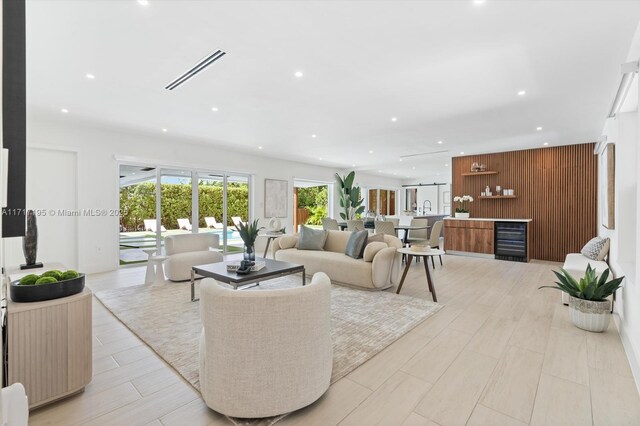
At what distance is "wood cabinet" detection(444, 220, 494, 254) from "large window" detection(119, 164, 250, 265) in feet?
18.1

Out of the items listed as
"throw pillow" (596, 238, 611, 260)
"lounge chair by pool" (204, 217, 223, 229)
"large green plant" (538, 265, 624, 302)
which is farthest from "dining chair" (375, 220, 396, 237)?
"lounge chair by pool" (204, 217, 223, 229)

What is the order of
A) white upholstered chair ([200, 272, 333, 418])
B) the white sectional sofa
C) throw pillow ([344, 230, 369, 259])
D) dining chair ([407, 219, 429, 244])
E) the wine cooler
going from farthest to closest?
the wine cooler, dining chair ([407, 219, 429, 244]), throw pillow ([344, 230, 369, 259]), the white sectional sofa, white upholstered chair ([200, 272, 333, 418])

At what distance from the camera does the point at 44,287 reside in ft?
6.12

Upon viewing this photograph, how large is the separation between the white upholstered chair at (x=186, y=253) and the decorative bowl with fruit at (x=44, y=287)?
111 inches

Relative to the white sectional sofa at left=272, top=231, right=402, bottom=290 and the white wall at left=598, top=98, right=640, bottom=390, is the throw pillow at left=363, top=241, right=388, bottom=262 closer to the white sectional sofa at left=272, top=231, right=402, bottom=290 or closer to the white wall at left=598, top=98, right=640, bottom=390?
the white sectional sofa at left=272, top=231, right=402, bottom=290

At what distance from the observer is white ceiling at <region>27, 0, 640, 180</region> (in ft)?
7.80

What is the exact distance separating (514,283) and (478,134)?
9.41 ft

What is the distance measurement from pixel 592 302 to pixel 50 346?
4369 mm

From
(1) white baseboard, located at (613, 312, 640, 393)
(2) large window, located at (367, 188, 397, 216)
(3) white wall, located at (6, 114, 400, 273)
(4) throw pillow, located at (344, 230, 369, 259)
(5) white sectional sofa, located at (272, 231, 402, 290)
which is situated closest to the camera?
(1) white baseboard, located at (613, 312, 640, 393)

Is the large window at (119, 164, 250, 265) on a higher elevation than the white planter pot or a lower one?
higher

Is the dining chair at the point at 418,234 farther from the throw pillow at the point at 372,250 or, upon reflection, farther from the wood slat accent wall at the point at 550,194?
the throw pillow at the point at 372,250

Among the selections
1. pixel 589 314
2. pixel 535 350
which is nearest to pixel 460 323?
pixel 535 350

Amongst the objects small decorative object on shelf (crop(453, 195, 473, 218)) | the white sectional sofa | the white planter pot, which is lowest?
the white planter pot

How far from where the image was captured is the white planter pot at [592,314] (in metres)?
2.92
